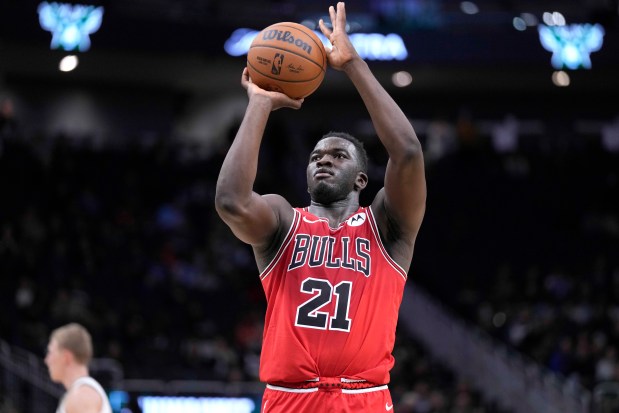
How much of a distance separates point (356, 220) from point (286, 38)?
2.83ft

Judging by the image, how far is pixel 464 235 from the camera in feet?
68.8

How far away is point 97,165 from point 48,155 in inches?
38.8

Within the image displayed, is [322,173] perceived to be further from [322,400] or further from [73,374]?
[73,374]

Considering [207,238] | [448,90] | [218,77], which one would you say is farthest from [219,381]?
[448,90]

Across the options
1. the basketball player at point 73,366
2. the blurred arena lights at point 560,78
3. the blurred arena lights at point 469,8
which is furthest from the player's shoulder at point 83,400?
the blurred arena lights at point 560,78

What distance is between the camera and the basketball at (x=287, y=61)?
4395mm

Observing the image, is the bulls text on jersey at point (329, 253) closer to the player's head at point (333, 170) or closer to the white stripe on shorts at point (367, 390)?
the player's head at point (333, 170)

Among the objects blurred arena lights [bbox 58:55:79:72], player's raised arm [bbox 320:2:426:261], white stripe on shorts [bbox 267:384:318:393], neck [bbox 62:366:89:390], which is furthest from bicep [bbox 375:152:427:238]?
blurred arena lights [bbox 58:55:79:72]

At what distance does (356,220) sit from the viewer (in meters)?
4.49

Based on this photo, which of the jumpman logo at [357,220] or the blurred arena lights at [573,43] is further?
the blurred arena lights at [573,43]

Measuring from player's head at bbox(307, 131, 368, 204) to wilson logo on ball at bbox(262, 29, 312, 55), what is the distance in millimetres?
420

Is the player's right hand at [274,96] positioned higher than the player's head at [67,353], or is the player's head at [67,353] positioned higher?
the player's right hand at [274,96]

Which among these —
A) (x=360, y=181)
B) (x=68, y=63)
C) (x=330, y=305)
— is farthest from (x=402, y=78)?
(x=330, y=305)

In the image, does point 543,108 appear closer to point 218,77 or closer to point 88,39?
point 218,77
